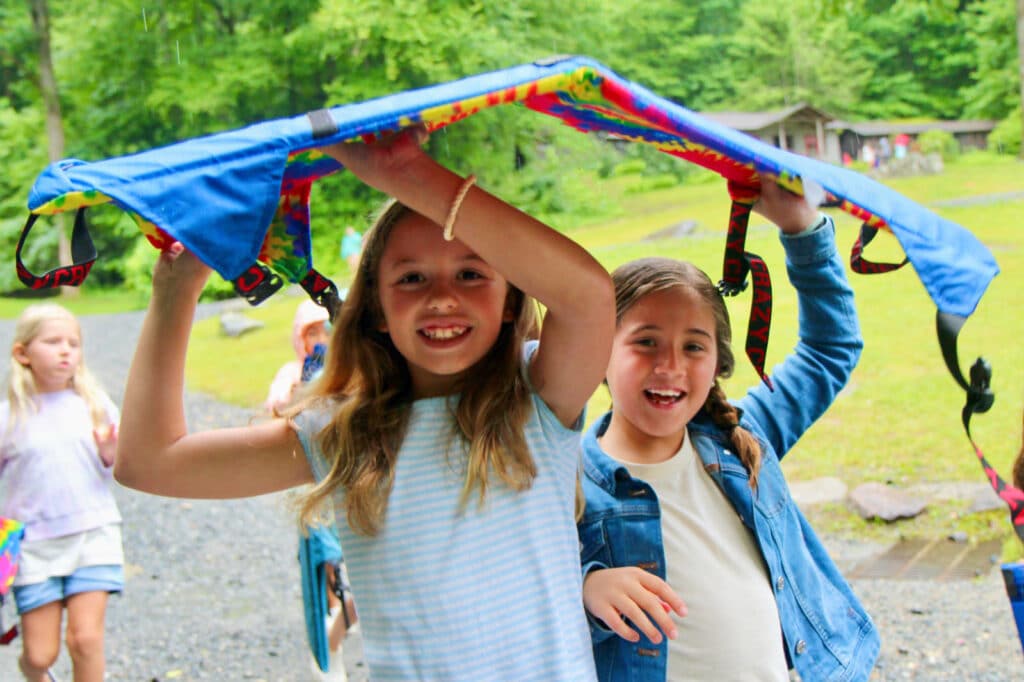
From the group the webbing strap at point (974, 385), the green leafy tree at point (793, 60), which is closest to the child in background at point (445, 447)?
the webbing strap at point (974, 385)

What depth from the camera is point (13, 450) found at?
4.22 meters

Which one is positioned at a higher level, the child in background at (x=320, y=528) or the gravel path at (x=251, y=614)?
the child in background at (x=320, y=528)

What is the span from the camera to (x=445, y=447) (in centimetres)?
173

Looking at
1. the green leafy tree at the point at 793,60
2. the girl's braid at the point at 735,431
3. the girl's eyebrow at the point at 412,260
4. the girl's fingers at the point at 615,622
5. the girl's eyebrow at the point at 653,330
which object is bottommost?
the green leafy tree at the point at 793,60

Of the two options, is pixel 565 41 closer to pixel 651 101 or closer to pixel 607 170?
pixel 607 170

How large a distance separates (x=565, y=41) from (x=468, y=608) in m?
19.1

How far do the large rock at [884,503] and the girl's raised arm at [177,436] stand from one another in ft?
19.5

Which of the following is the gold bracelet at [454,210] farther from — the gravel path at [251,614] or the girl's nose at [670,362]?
the gravel path at [251,614]

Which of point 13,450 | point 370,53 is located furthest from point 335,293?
point 370,53

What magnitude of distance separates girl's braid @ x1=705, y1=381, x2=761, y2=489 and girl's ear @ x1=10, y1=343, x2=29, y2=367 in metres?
3.18

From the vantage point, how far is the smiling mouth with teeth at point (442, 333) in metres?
1.71

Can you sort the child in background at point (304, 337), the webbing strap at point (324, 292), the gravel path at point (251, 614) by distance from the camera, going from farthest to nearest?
the gravel path at point (251, 614) < the child in background at point (304, 337) < the webbing strap at point (324, 292)

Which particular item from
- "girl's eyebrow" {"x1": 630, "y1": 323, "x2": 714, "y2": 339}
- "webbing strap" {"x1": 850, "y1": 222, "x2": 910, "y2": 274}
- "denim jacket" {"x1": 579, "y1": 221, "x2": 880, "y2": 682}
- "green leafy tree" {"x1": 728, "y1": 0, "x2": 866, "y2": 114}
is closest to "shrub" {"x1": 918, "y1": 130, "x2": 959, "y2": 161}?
"green leafy tree" {"x1": 728, "y1": 0, "x2": 866, "y2": 114}

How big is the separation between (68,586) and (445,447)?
2.89 m
